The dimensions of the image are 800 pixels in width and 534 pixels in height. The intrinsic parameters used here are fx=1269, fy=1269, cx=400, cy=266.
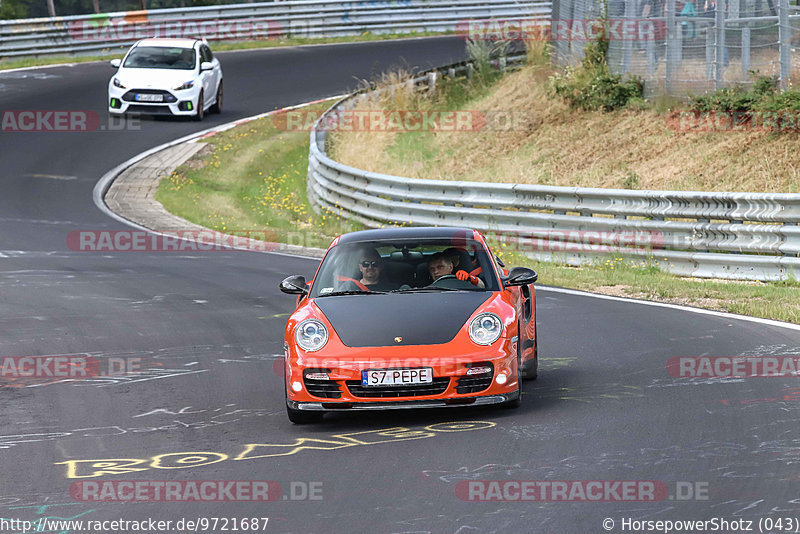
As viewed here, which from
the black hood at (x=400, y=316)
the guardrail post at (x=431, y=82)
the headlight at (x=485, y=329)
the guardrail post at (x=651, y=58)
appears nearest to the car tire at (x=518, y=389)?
the headlight at (x=485, y=329)

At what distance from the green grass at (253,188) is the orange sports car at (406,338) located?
1204 cm

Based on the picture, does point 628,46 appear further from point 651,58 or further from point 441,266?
point 441,266

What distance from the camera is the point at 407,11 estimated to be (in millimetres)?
47188

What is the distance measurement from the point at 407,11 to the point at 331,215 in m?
24.4

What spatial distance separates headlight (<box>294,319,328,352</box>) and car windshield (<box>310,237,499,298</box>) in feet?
2.13

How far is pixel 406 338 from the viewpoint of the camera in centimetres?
830

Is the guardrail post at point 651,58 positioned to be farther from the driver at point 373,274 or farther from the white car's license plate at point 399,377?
the white car's license plate at point 399,377

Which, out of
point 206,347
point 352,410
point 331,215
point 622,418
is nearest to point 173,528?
point 352,410

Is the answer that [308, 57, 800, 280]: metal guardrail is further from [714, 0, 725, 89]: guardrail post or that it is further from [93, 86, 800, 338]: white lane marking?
[714, 0, 725, 89]: guardrail post

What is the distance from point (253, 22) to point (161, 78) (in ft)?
51.3

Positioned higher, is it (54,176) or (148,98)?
(148,98)

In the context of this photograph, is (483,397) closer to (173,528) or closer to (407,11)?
(173,528)

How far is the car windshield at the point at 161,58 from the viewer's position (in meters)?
30.7

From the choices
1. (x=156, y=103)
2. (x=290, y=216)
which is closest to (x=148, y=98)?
(x=156, y=103)
